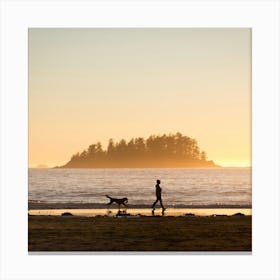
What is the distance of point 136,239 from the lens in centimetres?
1151

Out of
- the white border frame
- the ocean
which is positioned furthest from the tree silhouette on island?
the white border frame

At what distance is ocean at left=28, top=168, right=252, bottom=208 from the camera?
12172mm

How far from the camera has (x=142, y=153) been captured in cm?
1305

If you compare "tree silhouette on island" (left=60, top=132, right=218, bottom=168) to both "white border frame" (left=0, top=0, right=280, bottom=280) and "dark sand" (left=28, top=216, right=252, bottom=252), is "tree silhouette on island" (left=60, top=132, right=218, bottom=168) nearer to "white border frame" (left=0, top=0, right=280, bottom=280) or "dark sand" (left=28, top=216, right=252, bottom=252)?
"dark sand" (left=28, top=216, right=252, bottom=252)

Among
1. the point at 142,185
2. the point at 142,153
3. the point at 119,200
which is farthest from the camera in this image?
the point at 142,153

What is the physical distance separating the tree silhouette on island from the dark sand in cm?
111

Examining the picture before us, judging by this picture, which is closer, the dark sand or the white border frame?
the white border frame
